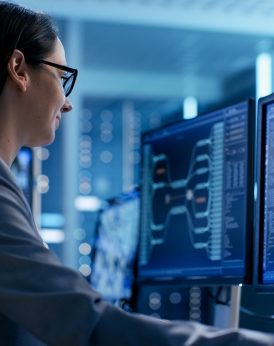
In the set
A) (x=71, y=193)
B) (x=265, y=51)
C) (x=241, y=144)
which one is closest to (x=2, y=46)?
(x=241, y=144)

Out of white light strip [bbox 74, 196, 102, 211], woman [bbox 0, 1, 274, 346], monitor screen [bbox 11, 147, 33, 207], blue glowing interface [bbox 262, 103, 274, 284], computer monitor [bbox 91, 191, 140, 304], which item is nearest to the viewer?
woman [bbox 0, 1, 274, 346]

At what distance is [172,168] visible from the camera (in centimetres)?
196

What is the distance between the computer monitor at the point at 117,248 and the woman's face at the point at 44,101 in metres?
0.95

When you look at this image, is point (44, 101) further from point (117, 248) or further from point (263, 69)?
point (263, 69)

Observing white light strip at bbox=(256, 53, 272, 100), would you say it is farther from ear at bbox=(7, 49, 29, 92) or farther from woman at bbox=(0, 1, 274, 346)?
woman at bbox=(0, 1, 274, 346)

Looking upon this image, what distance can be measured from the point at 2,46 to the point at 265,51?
5037 mm

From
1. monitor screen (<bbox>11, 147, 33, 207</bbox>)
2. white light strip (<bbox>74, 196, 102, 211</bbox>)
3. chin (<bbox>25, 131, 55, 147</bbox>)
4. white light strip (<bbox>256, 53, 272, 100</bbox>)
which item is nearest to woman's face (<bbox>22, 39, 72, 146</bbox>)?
chin (<bbox>25, 131, 55, 147</bbox>)

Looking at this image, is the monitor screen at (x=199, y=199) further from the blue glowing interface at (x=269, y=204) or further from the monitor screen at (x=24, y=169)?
the monitor screen at (x=24, y=169)

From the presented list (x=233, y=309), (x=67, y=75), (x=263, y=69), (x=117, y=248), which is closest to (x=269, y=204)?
(x=233, y=309)

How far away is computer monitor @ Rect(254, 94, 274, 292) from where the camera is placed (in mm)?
1491

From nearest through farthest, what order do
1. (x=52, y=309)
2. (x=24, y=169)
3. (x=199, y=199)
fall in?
(x=52, y=309) → (x=199, y=199) → (x=24, y=169)

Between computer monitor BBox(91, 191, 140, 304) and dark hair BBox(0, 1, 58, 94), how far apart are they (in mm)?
1024

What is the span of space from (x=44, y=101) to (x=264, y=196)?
47 cm

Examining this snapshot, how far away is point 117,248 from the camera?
2.38 meters
